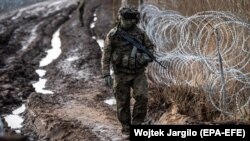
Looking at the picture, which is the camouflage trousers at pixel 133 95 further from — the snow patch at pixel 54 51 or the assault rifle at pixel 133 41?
the snow patch at pixel 54 51

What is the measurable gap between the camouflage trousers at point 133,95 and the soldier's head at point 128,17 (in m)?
0.66

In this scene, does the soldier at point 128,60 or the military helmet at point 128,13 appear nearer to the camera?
the military helmet at point 128,13

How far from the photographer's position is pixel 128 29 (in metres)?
7.01

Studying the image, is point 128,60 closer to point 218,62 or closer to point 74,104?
point 218,62

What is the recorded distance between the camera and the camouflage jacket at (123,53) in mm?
6996

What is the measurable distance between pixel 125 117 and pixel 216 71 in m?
1.37

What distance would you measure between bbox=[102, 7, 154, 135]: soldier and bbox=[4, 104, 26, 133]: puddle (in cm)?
257

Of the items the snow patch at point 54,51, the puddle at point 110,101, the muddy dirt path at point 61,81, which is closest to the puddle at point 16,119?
the muddy dirt path at point 61,81

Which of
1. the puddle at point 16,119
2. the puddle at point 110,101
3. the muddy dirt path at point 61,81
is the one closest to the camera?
the muddy dirt path at point 61,81

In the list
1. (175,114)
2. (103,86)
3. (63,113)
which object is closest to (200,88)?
(175,114)

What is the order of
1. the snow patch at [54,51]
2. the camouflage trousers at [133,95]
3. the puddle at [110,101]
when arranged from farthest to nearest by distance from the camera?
the snow patch at [54,51]
the puddle at [110,101]
the camouflage trousers at [133,95]

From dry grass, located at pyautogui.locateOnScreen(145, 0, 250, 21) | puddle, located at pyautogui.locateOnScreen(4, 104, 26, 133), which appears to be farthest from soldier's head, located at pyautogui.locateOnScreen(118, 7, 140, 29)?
puddle, located at pyautogui.locateOnScreen(4, 104, 26, 133)

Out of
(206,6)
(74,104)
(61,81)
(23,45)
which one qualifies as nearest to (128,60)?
(206,6)

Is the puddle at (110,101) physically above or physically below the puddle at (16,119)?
above
